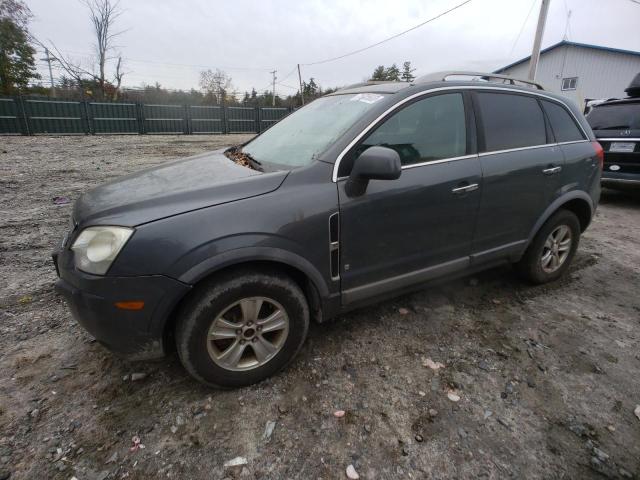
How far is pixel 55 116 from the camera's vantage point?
17.3 m

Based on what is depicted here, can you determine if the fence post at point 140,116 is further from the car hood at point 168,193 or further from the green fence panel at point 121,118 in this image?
the car hood at point 168,193

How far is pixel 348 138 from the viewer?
2197 mm

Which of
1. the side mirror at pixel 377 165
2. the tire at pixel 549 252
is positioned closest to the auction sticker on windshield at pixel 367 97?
the side mirror at pixel 377 165

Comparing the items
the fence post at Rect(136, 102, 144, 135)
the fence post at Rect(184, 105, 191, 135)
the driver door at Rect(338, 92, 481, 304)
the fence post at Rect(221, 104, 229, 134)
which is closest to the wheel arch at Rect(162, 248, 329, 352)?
the driver door at Rect(338, 92, 481, 304)

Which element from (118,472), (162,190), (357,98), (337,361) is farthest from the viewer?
(357,98)

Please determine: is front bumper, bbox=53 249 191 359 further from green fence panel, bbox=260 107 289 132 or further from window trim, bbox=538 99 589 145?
→ green fence panel, bbox=260 107 289 132

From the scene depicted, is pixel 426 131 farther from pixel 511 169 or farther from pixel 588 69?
pixel 588 69

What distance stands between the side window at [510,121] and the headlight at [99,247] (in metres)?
2.50

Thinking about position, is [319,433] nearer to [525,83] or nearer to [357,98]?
[357,98]

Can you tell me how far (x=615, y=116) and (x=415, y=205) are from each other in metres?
6.49

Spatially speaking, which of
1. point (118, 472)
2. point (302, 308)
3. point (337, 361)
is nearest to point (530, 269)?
point (337, 361)

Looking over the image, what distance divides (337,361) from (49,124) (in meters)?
20.7

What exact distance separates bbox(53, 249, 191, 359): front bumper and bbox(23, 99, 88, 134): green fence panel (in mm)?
19941

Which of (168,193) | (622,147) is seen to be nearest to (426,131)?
(168,193)
